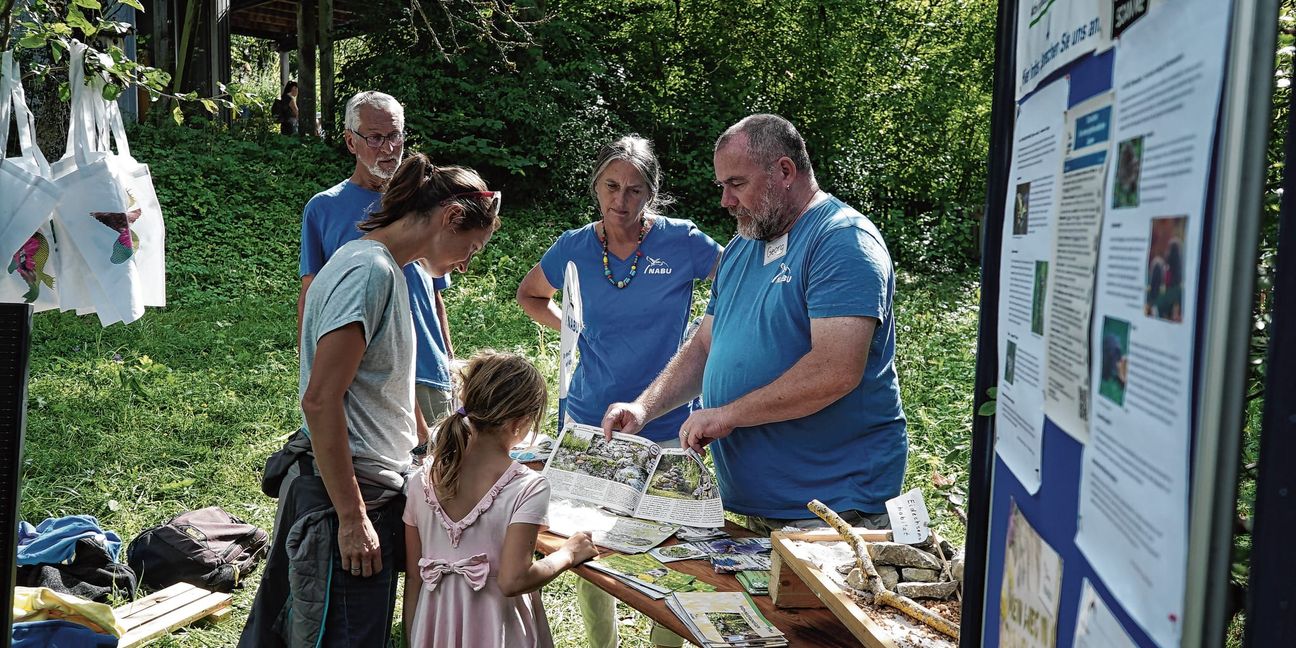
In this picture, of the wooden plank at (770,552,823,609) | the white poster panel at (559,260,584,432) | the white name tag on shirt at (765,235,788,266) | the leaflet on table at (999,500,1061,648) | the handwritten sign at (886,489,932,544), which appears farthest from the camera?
the white poster panel at (559,260,584,432)

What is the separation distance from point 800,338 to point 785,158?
1.68 ft

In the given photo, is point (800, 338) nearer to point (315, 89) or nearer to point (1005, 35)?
point (1005, 35)

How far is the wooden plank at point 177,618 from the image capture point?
3.71 m

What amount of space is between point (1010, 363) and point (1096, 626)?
40 cm

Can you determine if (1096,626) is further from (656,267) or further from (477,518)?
(656,267)

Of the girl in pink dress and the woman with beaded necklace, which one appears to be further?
the woman with beaded necklace

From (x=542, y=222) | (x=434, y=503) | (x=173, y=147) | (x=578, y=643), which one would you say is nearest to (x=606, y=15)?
(x=542, y=222)

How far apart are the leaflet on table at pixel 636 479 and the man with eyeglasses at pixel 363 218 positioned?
2.65ft

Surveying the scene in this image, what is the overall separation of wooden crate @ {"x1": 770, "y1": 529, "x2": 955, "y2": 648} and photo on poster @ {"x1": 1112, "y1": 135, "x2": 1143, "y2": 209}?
1.08 metres

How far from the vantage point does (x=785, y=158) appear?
9.20ft

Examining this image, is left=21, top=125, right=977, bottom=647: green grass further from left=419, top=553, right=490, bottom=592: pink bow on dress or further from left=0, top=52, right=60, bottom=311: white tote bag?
left=0, top=52, right=60, bottom=311: white tote bag

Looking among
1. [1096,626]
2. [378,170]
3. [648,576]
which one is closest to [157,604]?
[378,170]

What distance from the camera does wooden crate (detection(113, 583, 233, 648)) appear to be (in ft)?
12.3

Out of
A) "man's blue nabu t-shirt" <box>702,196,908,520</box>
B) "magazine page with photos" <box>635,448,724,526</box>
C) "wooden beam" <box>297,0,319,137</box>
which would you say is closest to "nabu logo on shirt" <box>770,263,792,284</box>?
"man's blue nabu t-shirt" <box>702,196,908,520</box>
